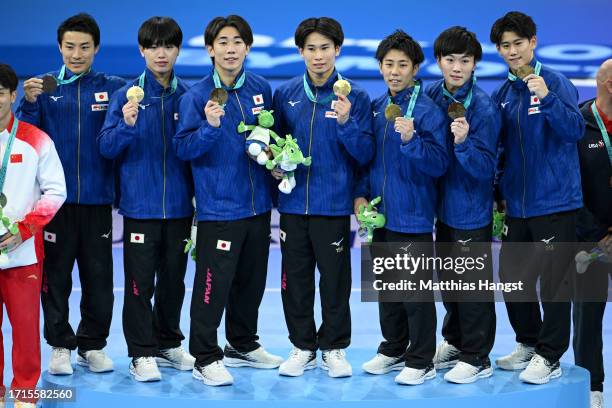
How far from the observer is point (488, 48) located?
466 inches

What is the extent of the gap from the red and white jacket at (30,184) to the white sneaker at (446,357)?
2.53 metres

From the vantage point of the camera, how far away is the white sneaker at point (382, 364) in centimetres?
595

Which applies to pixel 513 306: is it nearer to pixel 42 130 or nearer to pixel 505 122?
pixel 505 122

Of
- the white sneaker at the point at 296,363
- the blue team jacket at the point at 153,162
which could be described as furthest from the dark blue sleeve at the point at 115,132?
the white sneaker at the point at 296,363

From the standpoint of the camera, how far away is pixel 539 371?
5.76 meters

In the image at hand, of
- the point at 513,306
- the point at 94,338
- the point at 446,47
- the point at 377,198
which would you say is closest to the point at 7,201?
the point at 94,338

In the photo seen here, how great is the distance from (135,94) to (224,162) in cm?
65

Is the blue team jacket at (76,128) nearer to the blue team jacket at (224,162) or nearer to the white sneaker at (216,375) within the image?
the blue team jacket at (224,162)

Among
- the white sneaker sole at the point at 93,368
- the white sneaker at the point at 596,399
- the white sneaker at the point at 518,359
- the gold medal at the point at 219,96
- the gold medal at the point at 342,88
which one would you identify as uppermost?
the gold medal at the point at 342,88

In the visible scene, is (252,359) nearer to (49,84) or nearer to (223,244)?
(223,244)

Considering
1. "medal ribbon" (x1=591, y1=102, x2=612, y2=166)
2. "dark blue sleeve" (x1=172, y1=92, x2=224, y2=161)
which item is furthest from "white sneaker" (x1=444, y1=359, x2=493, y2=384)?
"dark blue sleeve" (x1=172, y1=92, x2=224, y2=161)

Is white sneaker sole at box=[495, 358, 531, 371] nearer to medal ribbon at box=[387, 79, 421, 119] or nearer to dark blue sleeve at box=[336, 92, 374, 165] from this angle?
dark blue sleeve at box=[336, 92, 374, 165]

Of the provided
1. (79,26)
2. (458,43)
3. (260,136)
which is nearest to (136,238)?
(260,136)

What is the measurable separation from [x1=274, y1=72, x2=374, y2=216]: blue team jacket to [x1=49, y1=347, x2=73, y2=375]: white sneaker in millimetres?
1695
